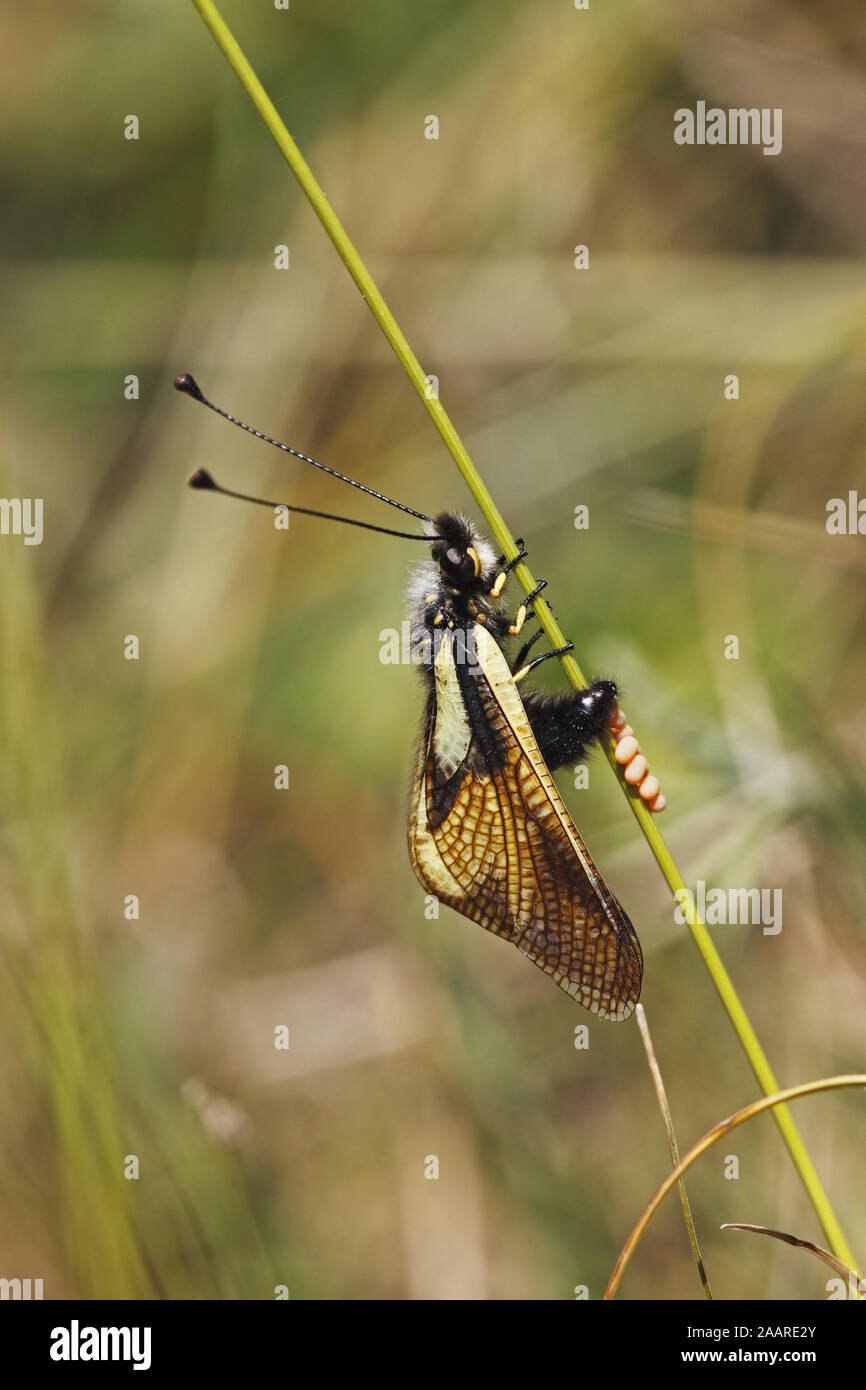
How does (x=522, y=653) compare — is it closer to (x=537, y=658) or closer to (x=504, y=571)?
(x=537, y=658)

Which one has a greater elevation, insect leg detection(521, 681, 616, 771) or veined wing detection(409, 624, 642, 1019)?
insect leg detection(521, 681, 616, 771)

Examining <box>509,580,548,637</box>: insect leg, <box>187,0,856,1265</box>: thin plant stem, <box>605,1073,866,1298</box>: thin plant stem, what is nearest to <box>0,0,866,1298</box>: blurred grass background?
<box>509,580,548,637</box>: insect leg

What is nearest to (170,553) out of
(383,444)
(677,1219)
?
(383,444)

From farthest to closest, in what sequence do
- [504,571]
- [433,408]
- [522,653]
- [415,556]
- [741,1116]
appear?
[415,556] < [522,653] < [504,571] < [433,408] < [741,1116]

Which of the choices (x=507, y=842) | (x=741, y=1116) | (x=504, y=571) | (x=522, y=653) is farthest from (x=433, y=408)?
(x=741, y=1116)

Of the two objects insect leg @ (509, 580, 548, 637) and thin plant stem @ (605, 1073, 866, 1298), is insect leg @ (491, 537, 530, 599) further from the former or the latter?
thin plant stem @ (605, 1073, 866, 1298)

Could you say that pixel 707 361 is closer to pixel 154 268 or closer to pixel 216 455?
pixel 216 455

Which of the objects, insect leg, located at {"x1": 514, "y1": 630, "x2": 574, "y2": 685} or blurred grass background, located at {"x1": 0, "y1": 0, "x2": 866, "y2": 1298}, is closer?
insect leg, located at {"x1": 514, "y1": 630, "x2": 574, "y2": 685}
